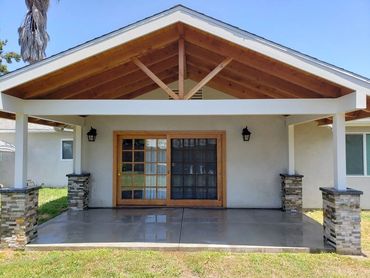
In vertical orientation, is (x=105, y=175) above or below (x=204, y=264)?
above

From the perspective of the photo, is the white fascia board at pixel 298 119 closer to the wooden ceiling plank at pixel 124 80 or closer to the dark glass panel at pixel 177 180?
the wooden ceiling plank at pixel 124 80

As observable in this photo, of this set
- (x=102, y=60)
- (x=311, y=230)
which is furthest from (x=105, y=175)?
(x=311, y=230)

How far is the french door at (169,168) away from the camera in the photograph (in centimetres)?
952

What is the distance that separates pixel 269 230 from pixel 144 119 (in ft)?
16.8

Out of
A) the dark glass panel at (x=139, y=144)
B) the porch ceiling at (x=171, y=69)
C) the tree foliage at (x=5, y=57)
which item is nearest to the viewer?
the porch ceiling at (x=171, y=69)

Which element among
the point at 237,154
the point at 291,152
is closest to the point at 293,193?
the point at 291,152

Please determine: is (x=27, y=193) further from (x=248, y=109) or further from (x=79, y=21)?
(x=79, y=21)

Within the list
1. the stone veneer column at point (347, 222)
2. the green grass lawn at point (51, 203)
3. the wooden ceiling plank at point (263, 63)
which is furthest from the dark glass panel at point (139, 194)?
the stone veneer column at point (347, 222)

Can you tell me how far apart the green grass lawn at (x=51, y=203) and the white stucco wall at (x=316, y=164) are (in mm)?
7774

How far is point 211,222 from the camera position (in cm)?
752

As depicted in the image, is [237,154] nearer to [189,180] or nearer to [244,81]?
[189,180]

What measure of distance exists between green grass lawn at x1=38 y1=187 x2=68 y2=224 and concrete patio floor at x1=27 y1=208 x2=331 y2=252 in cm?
45

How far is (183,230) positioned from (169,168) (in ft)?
10.00

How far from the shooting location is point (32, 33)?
1575 cm
